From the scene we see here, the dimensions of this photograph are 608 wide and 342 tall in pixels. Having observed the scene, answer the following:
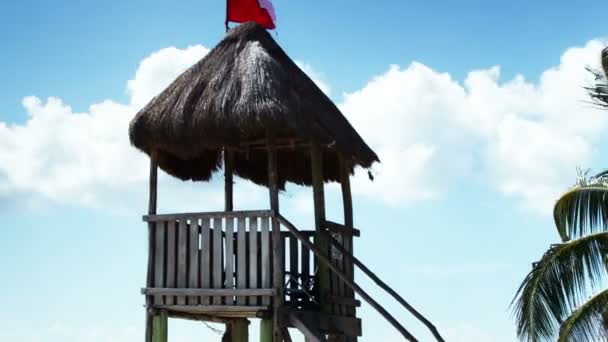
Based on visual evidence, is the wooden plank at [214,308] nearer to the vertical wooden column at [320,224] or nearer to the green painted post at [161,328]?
the green painted post at [161,328]

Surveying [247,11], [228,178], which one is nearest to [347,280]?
[228,178]

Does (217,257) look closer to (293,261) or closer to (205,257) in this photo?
(205,257)

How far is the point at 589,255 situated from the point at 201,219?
19.4 feet

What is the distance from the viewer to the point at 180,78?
17484 millimetres

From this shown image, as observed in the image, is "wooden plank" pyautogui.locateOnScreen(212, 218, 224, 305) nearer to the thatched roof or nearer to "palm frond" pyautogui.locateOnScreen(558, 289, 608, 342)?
the thatched roof

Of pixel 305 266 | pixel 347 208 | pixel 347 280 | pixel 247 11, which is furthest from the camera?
pixel 247 11

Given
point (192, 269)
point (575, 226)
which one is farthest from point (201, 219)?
point (575, 226)

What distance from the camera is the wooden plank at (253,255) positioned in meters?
15.6

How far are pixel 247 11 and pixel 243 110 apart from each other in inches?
135

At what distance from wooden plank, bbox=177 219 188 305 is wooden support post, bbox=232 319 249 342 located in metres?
2.27

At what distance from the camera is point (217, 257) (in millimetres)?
15984

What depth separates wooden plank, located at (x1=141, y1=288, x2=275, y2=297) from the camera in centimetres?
1549

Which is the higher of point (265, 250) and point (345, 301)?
point (265, 250)

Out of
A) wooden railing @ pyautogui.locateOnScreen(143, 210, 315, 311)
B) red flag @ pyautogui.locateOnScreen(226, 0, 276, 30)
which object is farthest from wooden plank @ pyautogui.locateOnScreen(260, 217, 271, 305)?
red flag @ pyautogui.locateOnScreen(226, 0, 276, 30)
